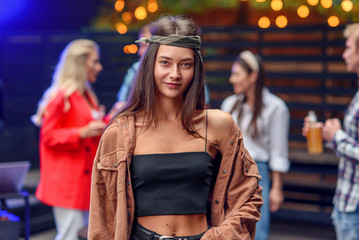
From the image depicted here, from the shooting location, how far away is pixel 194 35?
237 centimetres

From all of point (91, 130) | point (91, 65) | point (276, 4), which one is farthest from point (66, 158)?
Result: point (276, 4)

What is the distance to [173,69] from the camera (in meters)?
2.29

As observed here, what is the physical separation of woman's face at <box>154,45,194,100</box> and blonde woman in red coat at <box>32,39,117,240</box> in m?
2.11

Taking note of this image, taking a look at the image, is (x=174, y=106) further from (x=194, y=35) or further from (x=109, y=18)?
(x=109, y=18)

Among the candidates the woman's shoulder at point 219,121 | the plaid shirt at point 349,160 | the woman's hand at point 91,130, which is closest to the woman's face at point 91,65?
the woman's hand at point 91,130

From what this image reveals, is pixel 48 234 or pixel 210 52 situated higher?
pixel 210 52

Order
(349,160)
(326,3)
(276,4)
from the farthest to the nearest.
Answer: (276,4) → (326,3) → (349,160)

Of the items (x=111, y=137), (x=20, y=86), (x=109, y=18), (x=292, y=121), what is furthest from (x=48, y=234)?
(x=111, y=137)

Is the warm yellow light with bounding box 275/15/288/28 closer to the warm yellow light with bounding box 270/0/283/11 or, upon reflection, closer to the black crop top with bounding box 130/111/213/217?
the warm yellow light with bounding box 270/0/283/11

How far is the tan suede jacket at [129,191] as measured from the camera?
89.3 inches

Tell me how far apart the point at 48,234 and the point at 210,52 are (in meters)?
3.61

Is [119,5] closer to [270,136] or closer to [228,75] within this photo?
[228,75]

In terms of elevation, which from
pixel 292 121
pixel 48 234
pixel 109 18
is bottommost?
pixel 48 234

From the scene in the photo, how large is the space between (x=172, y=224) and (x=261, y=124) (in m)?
2.23
